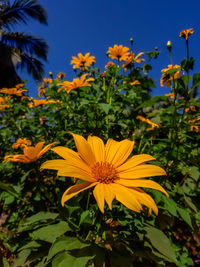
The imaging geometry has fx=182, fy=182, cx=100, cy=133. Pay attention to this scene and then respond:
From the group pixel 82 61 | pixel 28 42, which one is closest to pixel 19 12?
pixel 28 42

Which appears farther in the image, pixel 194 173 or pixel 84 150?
pixel 194 173

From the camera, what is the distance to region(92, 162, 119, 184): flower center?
32.5 inches

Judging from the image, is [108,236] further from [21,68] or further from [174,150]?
[21,68]

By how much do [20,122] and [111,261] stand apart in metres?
1.42

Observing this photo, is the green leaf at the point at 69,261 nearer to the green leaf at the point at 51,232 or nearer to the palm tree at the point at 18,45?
the green leaf at the point at 51,232

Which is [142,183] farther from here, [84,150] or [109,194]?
[84,150]

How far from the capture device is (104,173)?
83cm

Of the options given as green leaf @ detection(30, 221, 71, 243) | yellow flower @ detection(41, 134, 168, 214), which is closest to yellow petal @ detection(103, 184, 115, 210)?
yellow flower @ detection(41, 134, 168, 214)

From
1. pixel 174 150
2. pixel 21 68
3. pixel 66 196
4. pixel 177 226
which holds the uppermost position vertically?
pixel 21 68

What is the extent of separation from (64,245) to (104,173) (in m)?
0.37

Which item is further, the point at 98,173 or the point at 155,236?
the point at 155,236

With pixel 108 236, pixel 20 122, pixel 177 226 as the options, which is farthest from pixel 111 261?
pixel 177 226

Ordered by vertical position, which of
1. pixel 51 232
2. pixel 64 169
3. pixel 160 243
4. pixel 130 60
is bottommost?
pixel 160 243

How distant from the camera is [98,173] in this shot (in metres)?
0.84
